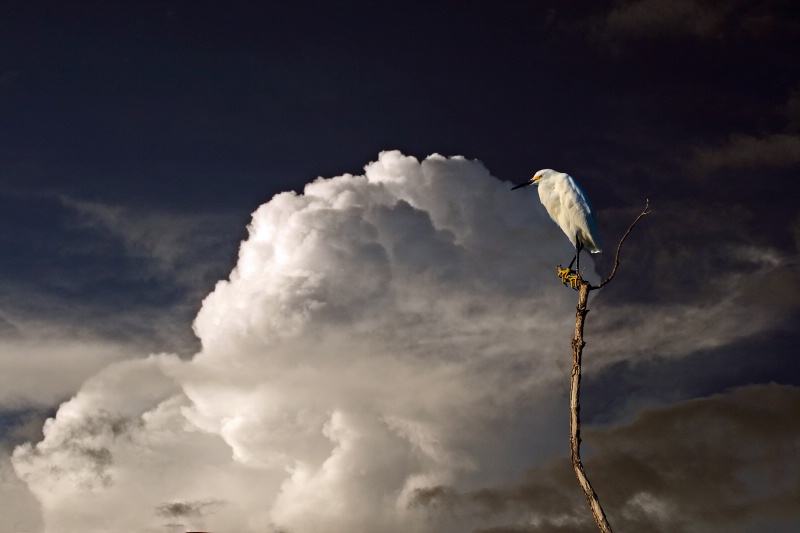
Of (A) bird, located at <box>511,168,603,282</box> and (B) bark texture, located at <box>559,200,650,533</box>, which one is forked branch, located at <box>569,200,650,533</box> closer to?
(B) bark texture, located at <box>559,200,650,533</box>

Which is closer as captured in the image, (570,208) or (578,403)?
(578,403)

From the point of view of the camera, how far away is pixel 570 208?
28562mm

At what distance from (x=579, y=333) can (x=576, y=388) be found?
4.82 ft

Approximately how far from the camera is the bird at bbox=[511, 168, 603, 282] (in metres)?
28.1

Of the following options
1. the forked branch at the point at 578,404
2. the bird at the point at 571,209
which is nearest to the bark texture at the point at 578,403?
the forked branch at the point at 578,404

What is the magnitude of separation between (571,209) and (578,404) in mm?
10741

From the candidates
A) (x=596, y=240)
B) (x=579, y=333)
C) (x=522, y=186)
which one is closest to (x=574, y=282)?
(x=579, y=333)

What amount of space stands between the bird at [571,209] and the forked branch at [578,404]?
6823 mm

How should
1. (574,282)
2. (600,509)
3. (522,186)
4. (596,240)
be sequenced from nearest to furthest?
(600,509)
(574,282)
(596,240)
(522,186)

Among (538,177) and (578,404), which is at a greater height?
(538,177)

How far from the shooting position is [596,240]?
2812 cm

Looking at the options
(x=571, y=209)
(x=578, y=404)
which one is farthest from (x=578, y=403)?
(x=571, y=209)

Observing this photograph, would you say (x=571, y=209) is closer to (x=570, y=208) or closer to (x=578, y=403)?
(x=570, y=208)

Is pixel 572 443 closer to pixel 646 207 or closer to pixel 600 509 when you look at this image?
pixel 600 509
